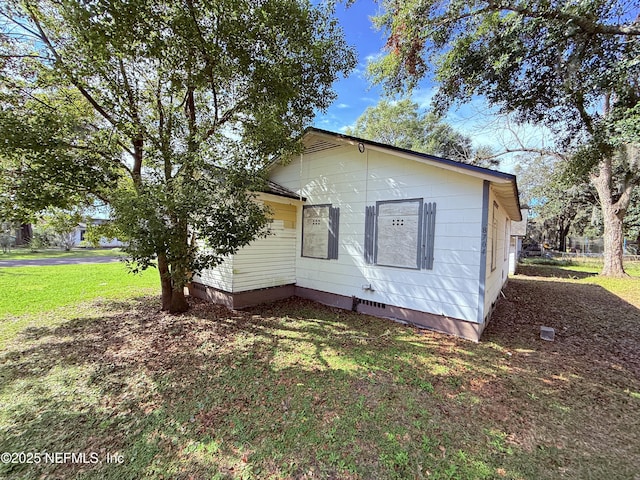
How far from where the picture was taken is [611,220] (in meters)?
13.4

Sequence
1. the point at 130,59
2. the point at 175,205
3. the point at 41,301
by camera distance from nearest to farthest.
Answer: the point at 175,205, the point at 130,59, the point at 41,301

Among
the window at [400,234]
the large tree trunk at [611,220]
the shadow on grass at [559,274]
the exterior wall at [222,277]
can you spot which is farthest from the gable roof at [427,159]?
the large tree trunk at [611,220]

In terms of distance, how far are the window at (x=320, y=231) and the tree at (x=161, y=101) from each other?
7.52 feet

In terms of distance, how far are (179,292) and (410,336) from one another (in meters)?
5.07

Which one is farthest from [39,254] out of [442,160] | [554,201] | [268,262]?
[554,201]

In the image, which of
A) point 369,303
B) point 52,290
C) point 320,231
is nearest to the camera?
point 369,303

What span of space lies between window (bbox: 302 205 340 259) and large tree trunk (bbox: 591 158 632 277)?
48.2 feet

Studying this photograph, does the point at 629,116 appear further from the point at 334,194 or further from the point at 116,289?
the point at 116,289

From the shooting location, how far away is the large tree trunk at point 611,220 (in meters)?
13.0

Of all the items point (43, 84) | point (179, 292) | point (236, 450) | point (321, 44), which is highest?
point (321, 44)

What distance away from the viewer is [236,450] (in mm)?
2434

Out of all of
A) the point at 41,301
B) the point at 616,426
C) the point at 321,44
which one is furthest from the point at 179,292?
the point at 616,426

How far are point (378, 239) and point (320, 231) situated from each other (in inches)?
68.8

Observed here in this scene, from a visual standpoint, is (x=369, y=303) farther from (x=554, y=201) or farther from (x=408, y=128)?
(x=554, y=201)
